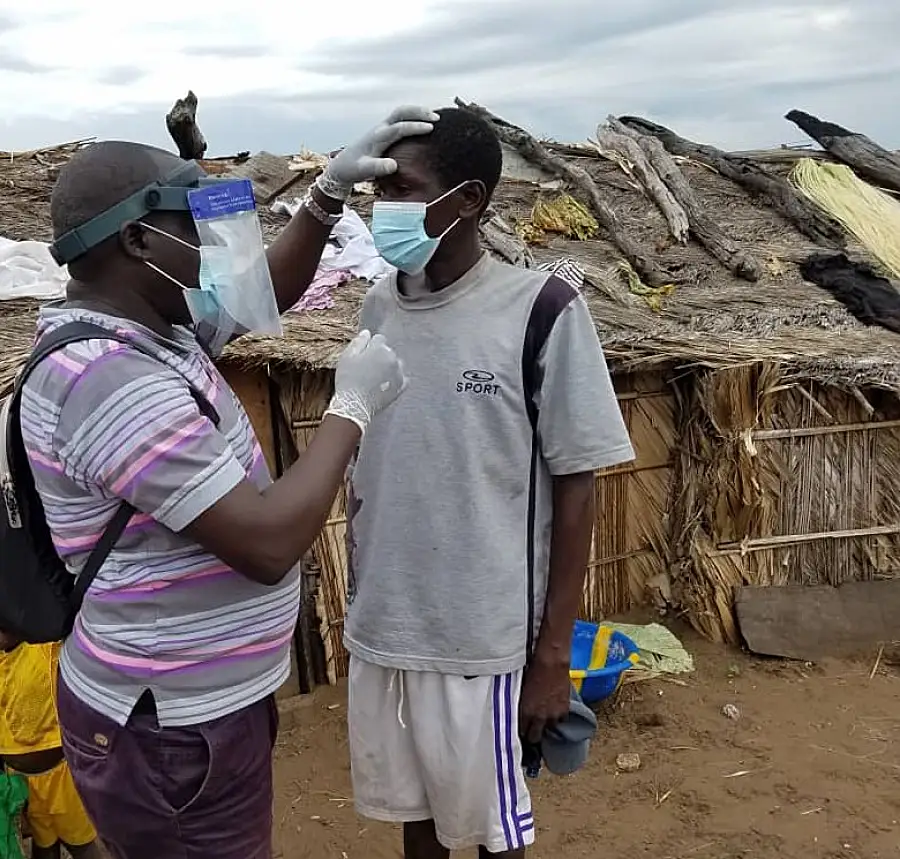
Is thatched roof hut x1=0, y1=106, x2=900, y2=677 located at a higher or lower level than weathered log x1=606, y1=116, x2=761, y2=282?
lower

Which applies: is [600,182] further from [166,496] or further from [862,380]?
[166,496]

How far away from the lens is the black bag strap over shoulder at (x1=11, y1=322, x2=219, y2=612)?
1.50m

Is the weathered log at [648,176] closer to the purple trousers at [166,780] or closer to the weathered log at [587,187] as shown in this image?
the weathered log at [587,187]

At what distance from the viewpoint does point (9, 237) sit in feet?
18.2

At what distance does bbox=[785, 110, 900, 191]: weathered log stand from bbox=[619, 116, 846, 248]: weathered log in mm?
862

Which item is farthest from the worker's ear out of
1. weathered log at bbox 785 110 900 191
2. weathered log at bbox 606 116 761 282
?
weathered log at bbox 785 110 900 191

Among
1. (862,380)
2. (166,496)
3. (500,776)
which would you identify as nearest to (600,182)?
(862,380)

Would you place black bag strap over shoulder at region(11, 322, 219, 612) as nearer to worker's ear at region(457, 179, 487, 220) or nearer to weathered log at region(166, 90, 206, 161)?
worker's ear at region(457, 179, 487, 220)

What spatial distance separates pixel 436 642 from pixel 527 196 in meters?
5.64

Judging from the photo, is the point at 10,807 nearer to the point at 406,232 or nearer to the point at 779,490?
the point at 406,232

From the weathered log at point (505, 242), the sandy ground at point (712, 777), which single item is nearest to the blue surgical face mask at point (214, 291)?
the sandy ground at point (712, 777)

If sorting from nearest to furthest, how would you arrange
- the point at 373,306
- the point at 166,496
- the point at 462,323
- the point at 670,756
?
the point at 166,496
the point at 462,323
the point at 373,306
the point at 670,756

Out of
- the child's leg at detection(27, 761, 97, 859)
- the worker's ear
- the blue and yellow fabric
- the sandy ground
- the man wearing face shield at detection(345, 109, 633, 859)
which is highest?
the worker's ear

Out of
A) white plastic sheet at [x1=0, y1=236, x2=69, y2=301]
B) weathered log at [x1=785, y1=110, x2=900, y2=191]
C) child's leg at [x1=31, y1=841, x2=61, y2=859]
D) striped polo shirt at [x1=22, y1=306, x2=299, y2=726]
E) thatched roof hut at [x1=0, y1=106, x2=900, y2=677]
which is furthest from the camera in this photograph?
weathered log at [x1=785, y1=110, x2=900, y2=191]
